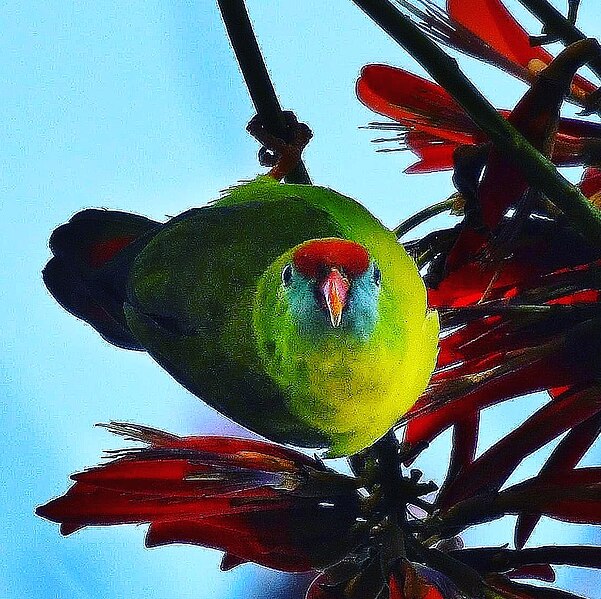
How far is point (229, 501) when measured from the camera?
0.22m

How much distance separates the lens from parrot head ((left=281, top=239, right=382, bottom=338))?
7.5 inches

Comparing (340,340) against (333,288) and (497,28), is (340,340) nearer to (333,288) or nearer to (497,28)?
(333,288)

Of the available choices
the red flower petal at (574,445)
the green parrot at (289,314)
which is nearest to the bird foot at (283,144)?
the green parrot at (289,314)

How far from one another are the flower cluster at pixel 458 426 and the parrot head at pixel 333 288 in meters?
0.03

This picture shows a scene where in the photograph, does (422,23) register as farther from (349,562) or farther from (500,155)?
(349,562)

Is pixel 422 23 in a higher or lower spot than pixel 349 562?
higher

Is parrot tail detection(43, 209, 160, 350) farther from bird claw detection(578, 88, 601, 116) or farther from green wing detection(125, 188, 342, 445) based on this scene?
bird claw detection(578, 88, 601, 116)

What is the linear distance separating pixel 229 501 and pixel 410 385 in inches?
2.3

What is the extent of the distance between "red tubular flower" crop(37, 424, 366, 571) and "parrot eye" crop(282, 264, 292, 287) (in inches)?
2.1

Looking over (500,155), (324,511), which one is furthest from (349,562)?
(500,155)

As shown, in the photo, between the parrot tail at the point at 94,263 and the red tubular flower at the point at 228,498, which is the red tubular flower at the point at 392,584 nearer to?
the red tubular flower at the point at 228,498

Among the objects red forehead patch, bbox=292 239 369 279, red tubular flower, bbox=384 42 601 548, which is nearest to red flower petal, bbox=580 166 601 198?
red tubular flower, bbox=384 42 601 548

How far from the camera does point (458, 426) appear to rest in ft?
0.87

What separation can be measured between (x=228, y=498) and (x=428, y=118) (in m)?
0.12
